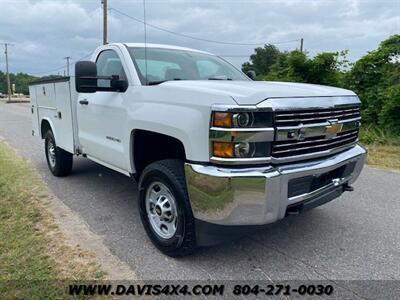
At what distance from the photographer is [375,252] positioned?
3.28 metres

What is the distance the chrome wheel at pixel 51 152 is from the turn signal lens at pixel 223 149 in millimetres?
3992

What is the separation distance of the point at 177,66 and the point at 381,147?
644 cm

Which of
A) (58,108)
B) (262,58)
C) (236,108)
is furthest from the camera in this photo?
(262,58)

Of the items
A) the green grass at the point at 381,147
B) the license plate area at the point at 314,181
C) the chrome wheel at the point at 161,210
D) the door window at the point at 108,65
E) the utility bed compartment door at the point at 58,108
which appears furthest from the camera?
the green grass at the point at 381,147

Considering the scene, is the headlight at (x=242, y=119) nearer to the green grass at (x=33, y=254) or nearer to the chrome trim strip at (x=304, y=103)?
the chrome trim strip at (x=304, y=103)

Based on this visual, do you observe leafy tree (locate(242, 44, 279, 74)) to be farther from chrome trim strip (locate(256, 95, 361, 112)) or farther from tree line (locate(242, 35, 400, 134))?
chrome trim strip (locate(256, 95, 361, 112))

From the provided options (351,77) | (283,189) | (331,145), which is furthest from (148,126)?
(351,77)

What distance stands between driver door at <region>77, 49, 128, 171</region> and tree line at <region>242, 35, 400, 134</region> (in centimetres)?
787

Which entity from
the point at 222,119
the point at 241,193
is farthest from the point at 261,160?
the point at 222,119

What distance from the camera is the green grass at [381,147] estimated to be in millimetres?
7000

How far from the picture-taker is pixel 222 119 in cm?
255

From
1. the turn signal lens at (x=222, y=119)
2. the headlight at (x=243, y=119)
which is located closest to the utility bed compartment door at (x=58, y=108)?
the turn signal lens at (x=222, y=119)

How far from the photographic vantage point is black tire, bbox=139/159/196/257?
2928mm

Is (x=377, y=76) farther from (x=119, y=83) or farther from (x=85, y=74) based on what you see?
(x=85, y=74)
